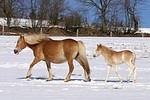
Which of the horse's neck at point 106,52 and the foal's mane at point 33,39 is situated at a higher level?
the foal's mane at point 33,39

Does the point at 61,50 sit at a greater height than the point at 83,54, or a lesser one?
greater

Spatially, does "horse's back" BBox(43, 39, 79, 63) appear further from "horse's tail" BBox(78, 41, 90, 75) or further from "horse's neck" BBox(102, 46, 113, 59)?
"horse's neck" BBox(102, 46, 113, 59)

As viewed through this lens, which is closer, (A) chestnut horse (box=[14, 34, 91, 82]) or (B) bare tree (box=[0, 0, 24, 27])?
(A) chestnut horse (box=[14, 34, 91, 82])

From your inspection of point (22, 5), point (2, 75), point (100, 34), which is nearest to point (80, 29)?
point (100, 34)

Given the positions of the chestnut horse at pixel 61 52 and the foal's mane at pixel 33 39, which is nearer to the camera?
the chestnut horse at pixel 61 52

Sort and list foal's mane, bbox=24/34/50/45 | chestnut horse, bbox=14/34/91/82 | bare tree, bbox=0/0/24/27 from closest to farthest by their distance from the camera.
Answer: chestnut horse, bbox=14/34/91/82, foal's mane, bbox=24/34/50/45, bare tree, bbox=0/0/24/27

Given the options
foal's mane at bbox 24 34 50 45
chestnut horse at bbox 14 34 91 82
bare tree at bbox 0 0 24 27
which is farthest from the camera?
bare tree at bbox 0 0 24 27

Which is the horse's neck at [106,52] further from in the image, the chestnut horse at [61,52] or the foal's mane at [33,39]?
the foal's mane at [33,39]

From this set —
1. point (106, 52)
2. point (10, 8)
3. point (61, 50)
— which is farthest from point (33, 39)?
point (10, 8)

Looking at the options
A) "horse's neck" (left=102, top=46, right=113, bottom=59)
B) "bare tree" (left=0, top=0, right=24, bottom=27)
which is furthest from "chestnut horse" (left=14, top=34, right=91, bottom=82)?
"bare tree" (left=0, top=0, right=24, bottom=27)

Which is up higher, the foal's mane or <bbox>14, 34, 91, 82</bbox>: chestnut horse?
the foal's mane

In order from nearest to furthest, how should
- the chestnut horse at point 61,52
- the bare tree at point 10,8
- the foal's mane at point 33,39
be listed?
1. the chestnut horse at point 61,52
2. the foal's mane at point 33,39
3. the bare tree at point 10,8

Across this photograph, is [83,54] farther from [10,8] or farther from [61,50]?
[10,8]

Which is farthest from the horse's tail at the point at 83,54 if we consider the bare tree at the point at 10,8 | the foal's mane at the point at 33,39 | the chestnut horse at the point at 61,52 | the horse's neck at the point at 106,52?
the bare tree at the point at 10,8
